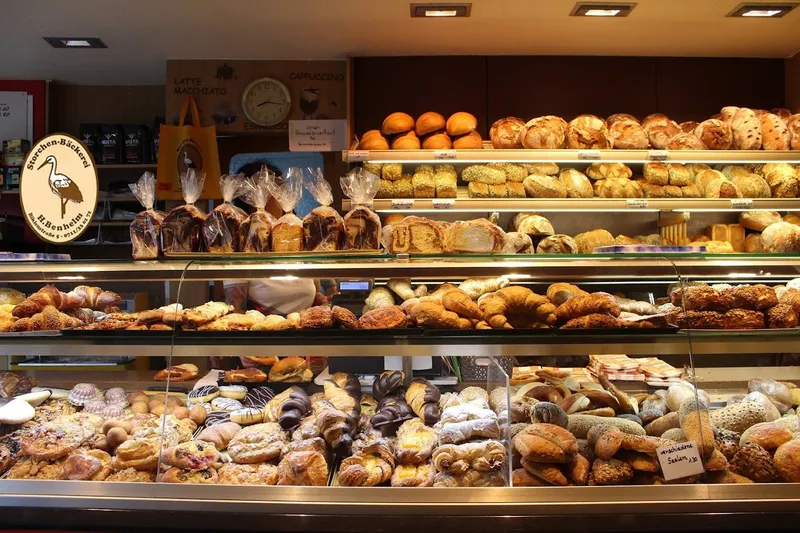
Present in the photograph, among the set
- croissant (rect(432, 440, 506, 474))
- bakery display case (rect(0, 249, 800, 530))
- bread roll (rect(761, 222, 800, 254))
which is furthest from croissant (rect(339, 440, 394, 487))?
bread roll (rect(761, 222, 800, 254))

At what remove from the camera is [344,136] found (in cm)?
579

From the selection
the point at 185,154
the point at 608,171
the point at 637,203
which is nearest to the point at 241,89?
the point at 185,154

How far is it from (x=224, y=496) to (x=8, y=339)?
1023 millimetres

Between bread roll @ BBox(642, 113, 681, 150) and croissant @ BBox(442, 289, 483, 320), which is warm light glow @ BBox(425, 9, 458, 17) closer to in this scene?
bread roll @ BBox(642, 113, 681, 150)

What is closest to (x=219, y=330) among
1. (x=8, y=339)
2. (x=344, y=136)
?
(x=8, y=339)

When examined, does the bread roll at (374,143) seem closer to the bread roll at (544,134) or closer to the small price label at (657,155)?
the bread roll at (544,134)

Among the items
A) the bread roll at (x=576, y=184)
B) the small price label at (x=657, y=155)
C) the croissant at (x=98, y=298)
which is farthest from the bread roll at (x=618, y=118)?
the croissant at (x=98, y=298)

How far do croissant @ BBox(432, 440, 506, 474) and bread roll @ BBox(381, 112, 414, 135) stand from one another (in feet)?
11.6

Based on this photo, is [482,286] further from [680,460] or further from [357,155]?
[357,155]

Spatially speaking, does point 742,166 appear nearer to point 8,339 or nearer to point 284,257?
point 284,257

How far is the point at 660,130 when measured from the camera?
516 centimetres

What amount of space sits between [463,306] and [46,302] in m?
1.57

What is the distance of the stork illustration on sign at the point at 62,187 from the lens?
227cm

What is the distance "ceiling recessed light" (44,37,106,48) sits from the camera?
5.31 metres
